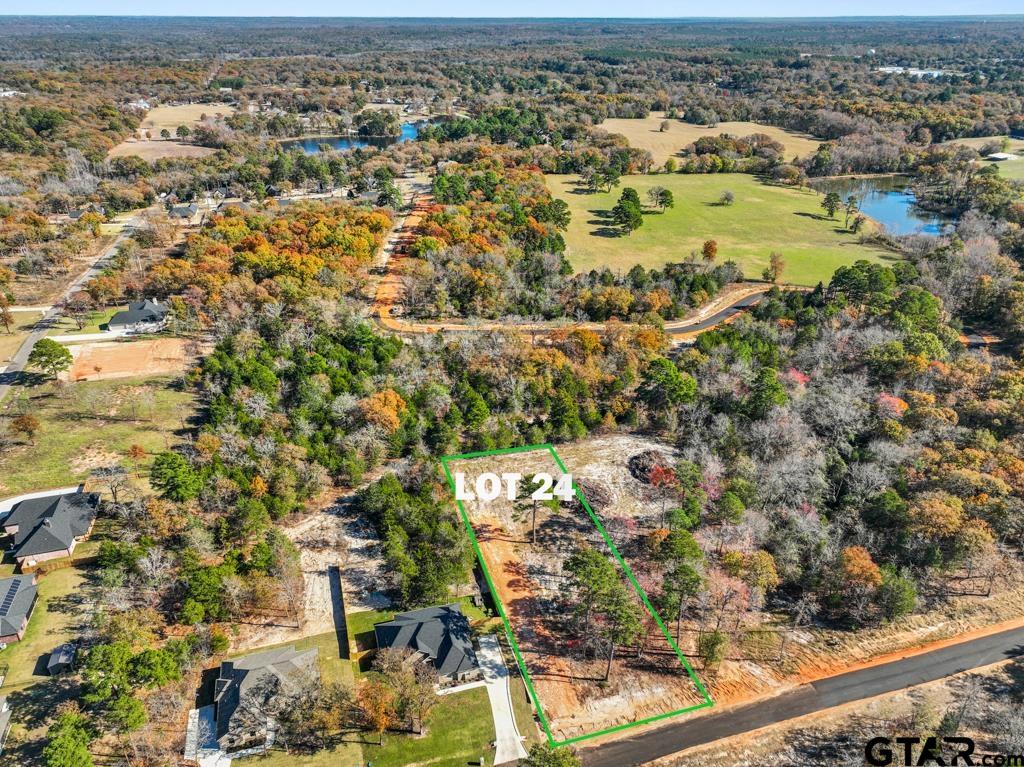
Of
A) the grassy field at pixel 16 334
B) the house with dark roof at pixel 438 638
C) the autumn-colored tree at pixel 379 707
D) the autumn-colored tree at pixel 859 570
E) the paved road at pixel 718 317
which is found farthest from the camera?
the paved road at pixel 718 317

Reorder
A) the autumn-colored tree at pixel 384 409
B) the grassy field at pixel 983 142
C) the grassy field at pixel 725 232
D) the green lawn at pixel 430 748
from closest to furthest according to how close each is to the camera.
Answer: the green lawn at pixel 430 748
the autumn-colored tree at pixel 384 409
the grassy field at pixel 725 232
the grassy field at pixel 983 142

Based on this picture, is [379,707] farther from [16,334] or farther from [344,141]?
[344,141]

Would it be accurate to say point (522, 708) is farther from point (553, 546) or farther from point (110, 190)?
point (110, 190)

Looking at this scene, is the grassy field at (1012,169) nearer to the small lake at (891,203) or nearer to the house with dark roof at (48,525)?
the small lake at (891,203)

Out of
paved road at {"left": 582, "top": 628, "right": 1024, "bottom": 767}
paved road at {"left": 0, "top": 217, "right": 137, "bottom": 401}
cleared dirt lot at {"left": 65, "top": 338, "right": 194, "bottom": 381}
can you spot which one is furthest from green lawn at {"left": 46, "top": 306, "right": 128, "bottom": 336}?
paved road at {"left": 582, "top": 628, "right": 1024, "bottom": 767}

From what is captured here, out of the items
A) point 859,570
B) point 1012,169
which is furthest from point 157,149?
point 1012,169

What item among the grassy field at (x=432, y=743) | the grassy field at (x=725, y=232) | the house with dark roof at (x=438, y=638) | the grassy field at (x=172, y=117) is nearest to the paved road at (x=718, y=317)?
the grassy field at (x=725, y=232)
